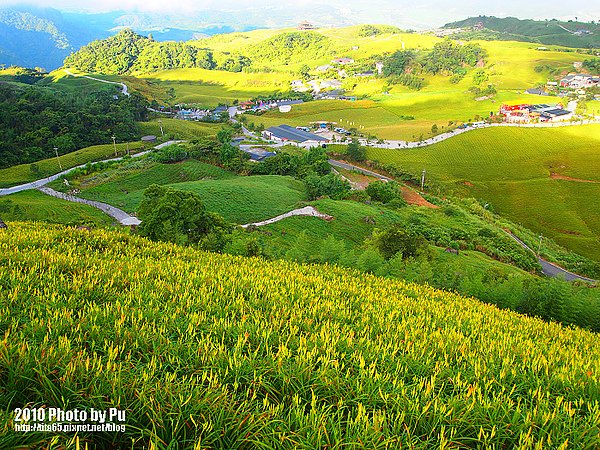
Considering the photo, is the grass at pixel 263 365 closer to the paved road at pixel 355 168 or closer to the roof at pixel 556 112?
the paved road at pixel 355 168

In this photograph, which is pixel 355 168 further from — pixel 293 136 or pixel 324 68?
pixel 324 68

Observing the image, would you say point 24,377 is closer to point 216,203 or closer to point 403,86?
point 216,203

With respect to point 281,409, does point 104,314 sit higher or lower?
higher

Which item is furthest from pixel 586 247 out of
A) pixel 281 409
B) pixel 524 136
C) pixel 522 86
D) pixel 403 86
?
pixel 403 86

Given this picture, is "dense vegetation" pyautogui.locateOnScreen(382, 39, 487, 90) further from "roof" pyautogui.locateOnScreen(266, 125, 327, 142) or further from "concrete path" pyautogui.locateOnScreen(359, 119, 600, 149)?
"roof" pyautogui.locateOnScreen(266, 125, 327, 142)

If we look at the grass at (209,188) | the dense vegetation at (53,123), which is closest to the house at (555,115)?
the grass at (209,188)

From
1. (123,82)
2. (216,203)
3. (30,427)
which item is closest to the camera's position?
(30,427)

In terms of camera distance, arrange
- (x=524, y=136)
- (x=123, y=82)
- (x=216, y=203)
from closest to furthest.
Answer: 1. (x=216, y=203)
2. (x=524, y=136)
3. (x=123, y=82)

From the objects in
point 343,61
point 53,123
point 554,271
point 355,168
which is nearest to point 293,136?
point 355,168
